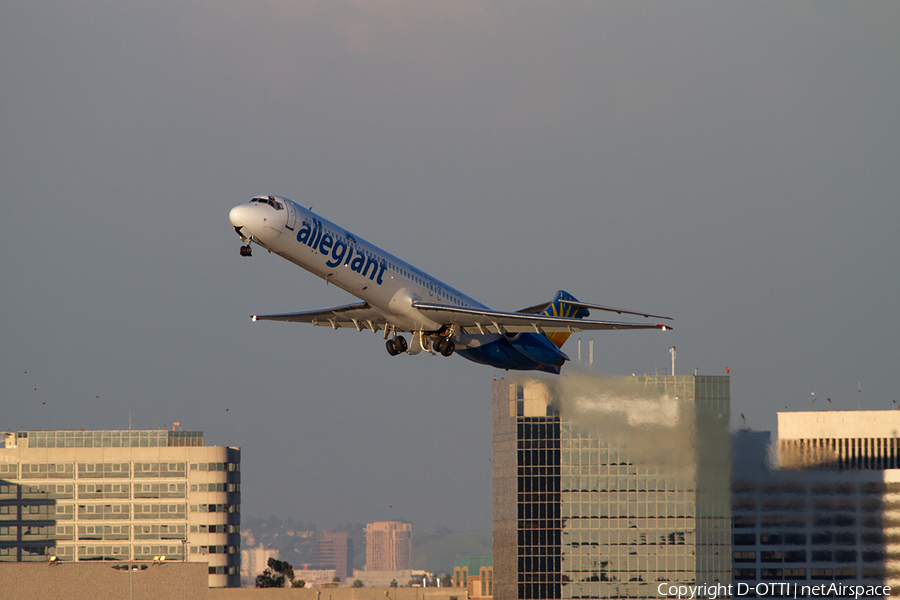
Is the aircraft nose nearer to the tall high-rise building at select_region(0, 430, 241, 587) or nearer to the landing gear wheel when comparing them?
the landing gear wheel

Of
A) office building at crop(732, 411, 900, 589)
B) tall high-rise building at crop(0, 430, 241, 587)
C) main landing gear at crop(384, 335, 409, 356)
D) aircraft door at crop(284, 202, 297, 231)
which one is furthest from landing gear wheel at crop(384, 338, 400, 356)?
tall high-rise building at crop(0, 430, 241, 587)

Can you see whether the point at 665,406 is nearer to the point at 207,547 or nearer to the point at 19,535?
the point at 207,547

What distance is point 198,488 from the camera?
7131 inches

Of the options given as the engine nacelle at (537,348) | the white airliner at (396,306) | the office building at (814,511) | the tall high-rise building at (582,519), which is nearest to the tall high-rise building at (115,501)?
the tall high-rise building at (582,519)

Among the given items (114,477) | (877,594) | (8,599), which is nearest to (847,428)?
(877,594)

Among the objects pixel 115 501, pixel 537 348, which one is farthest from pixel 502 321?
pixel 115 501

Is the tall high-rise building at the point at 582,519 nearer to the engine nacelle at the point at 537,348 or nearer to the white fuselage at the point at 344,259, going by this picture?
the engine nacelle at the point at 537,348

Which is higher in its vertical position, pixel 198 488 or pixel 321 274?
pixel 321 274

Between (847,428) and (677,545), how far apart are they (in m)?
39.0

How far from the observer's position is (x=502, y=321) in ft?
175

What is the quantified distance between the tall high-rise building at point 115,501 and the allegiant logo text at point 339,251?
138 m

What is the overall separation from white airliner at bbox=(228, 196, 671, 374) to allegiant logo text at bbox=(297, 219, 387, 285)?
4 cm

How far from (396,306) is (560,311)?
1593 cm

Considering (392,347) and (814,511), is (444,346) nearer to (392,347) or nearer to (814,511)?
(392,347)
